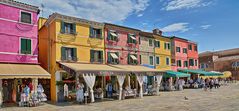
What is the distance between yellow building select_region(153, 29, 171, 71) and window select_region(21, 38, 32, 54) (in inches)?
754

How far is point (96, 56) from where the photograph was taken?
2675 centimetres

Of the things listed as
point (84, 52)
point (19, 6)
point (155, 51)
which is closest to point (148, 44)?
point (155, 51)

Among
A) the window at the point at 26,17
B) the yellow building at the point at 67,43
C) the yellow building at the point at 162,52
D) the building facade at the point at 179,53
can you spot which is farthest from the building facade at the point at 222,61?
the window at the point at 26,17

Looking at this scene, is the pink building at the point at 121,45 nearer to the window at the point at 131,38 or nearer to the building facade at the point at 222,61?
the window at the point at 131,38

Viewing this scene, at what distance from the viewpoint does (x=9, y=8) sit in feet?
70.5

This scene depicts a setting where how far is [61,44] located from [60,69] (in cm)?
245

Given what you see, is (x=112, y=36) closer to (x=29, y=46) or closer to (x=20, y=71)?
(x=29, y=46)

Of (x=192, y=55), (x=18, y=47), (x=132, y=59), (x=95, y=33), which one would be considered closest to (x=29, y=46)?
(x=18, y=47)

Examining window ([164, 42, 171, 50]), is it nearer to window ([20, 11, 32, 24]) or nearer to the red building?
the red building

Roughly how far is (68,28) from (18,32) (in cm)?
475

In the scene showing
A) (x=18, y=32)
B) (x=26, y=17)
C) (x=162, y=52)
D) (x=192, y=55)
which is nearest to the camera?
(x=18, y=32)

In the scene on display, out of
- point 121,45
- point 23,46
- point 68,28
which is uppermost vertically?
point 68,28

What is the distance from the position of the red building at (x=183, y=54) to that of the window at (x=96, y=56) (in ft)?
56.1

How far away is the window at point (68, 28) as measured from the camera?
2394 centimetres
